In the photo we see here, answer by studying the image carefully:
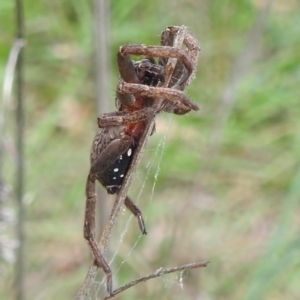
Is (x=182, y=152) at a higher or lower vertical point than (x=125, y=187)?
lower

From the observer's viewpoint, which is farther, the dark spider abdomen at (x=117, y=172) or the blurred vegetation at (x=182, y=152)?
the blurred vegetation at (x=182, y=152)

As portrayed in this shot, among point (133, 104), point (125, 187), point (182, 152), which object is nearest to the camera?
point (125, 187)

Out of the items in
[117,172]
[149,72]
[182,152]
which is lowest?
[182,152]

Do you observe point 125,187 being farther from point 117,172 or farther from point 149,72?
point 149,72

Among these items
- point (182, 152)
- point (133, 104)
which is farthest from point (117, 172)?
point (182, 152)

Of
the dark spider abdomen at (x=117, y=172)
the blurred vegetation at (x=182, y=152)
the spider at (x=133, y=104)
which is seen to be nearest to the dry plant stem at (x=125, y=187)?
the spider at (x=133, y=104)

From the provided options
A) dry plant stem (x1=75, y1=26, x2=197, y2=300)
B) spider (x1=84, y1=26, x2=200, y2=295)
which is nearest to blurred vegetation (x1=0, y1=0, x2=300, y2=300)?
spider (x1=84, y1=26, x2=200, y2=295)

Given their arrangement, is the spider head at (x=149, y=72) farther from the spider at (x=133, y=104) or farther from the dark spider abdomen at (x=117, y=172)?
the dark spider abdomen at (x=117, y=172)

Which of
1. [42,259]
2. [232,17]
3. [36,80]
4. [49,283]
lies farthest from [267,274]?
[36,80]
